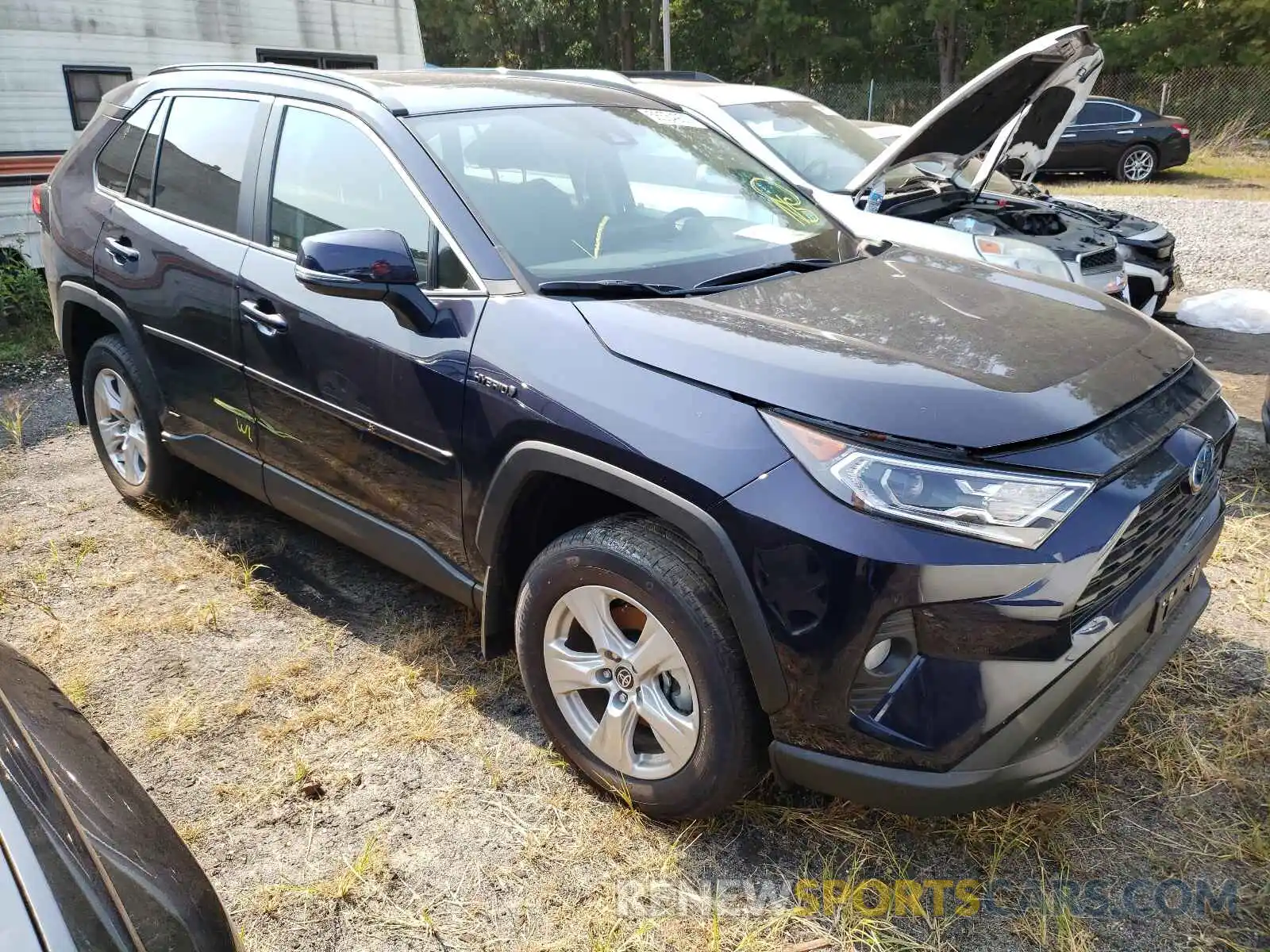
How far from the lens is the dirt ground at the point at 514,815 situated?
2.19 meters

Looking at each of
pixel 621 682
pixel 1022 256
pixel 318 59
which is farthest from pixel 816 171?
pixel 318 59

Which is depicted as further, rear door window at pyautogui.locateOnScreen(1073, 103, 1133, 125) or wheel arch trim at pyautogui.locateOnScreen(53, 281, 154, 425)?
rear door window at pyautogui.locateOnScreen(1073, 103, 1133, 125)

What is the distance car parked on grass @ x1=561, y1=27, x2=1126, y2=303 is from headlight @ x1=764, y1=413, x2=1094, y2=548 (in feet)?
10.5

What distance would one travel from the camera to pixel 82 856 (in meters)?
1.33

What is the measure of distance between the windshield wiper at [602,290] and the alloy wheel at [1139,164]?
16175 millimetres

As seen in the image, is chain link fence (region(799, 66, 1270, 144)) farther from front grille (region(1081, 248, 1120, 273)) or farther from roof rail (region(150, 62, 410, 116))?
roof rail (region(150, 62, 410, 116))

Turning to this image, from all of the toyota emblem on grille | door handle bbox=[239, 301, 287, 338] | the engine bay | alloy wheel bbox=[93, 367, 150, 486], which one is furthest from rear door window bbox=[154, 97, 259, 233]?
the engine bay

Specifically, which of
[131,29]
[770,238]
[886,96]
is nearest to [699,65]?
[886,96]

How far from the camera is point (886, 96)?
24.6 meters

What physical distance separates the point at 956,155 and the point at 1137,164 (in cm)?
1235

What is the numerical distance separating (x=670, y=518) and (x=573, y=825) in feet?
3.05

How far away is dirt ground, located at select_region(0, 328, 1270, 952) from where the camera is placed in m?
2.19

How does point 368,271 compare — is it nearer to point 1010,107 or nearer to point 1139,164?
point 1010,107

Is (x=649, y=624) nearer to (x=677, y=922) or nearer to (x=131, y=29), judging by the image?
(x=677, y=922)
